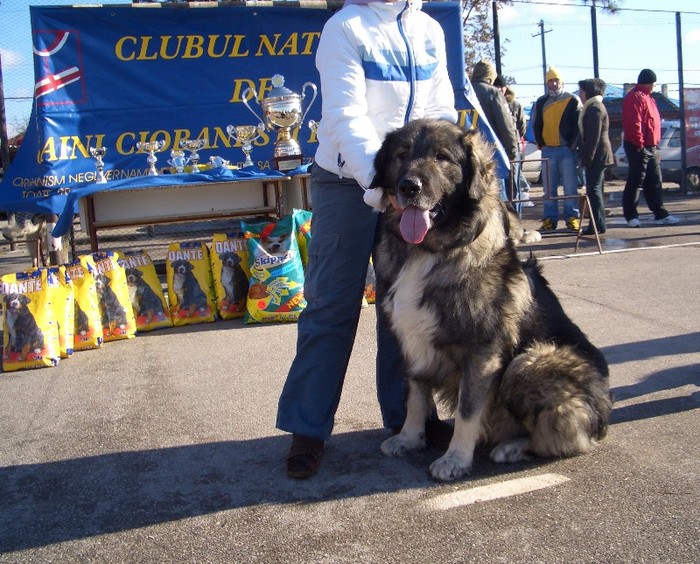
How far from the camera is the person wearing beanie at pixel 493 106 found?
9477 millimetres

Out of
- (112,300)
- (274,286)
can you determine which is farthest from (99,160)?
(274,286)

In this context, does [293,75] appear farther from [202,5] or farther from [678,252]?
[678,252]

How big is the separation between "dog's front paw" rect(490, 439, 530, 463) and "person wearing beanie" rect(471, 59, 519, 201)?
672cm

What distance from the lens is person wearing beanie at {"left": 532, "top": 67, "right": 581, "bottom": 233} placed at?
10.0 metres

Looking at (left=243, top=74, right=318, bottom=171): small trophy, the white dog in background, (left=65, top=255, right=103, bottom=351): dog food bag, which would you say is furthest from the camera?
the white dog in background

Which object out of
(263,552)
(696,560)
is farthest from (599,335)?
(263,552)

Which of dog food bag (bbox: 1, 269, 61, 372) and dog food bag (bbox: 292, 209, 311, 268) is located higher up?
dog food bag (bbox: 292, 209, 311, 268)

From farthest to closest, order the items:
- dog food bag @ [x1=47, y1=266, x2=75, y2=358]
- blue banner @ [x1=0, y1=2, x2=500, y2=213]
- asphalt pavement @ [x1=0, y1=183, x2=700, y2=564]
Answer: blue banner @ [x1=0, y1=2, x2=500, y2=213], dog food bag @ [x1=47, y1=266, x2=75, y2=358], asphalt pavement @ [x1=0, y1=183, x2=700, y2=564]

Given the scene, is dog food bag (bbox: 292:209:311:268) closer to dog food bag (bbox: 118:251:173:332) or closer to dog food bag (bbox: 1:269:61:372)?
dog food bag (bbox: 118:251:173:332)

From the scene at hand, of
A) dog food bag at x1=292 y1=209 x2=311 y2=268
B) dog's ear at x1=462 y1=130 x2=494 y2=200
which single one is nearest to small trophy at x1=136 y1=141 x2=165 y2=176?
dog food bag at x1=292 y1=209 x2=311 y2=268

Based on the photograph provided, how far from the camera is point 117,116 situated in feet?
27.1

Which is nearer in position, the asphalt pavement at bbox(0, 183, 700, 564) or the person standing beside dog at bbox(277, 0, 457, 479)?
the asphalt pavement at bbox(0, 183, 700, 564)

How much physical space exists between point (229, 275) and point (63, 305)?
4.69 feet

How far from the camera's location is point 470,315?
288cm
